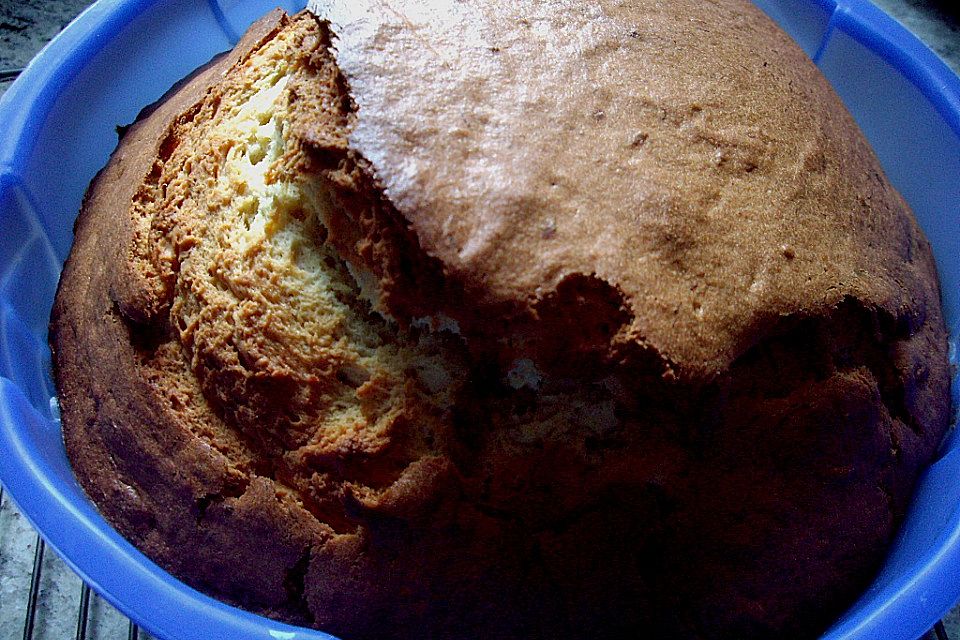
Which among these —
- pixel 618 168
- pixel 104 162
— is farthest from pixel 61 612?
pixel 618 168

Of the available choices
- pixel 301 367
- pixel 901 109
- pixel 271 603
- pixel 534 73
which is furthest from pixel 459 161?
pixel 901 109

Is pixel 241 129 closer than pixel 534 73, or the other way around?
pixel 534 73

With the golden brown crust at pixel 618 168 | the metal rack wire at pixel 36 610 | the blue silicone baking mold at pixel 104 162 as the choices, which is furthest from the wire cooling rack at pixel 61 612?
the golden brown crust at pixel 618 168

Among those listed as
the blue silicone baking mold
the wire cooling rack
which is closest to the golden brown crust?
the blue silicone baking mold

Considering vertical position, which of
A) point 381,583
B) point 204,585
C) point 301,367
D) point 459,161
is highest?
point 459,161

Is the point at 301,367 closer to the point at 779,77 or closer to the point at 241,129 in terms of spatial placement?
the point at 241,129

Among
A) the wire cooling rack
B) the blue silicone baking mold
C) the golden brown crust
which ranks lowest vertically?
the wire cooling rack

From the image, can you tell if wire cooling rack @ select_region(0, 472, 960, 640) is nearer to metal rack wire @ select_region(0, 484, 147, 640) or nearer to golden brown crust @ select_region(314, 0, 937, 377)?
metal rack wire @ select_region(0, 484, 147, 640)

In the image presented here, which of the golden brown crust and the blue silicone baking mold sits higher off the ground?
the golden brown crust
